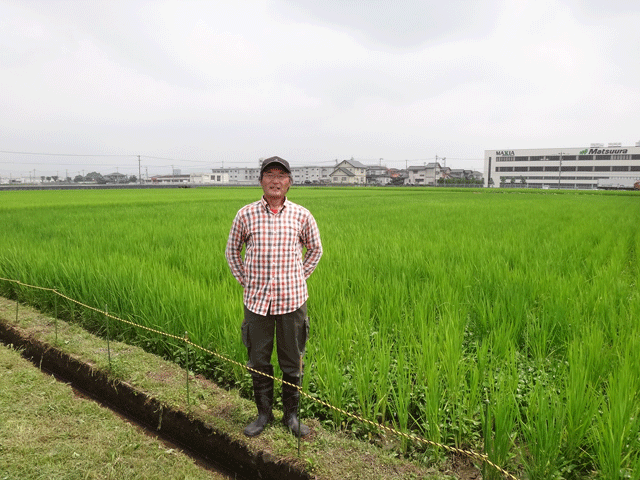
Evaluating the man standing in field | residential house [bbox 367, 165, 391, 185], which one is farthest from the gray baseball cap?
residential house [bbox 367, 165, 391, 185]

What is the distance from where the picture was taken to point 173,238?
21.4 ft

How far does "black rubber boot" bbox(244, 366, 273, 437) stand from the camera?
1882mm

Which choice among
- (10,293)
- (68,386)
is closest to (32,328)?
(68,386)

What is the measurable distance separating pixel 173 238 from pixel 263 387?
16.7 ft

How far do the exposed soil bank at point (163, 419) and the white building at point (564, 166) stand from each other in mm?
63894

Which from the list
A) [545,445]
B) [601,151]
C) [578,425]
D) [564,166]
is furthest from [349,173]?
[545,445]

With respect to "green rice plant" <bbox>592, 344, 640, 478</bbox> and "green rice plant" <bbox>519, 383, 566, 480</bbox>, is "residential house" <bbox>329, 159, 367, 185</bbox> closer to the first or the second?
"green rice plant" <bbox>592, 344, 640, 478</bbox>

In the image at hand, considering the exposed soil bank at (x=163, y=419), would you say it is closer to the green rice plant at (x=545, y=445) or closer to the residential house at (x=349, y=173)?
the green rice plant at (x=545, y=445)

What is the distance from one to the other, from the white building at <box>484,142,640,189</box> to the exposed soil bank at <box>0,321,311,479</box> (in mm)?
63894

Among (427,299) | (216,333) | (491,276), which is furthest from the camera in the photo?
(491,276)

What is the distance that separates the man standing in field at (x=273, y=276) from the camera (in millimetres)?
1746

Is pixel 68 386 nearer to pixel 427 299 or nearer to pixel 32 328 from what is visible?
pixel 32 328

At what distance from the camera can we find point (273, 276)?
1752 millimetres

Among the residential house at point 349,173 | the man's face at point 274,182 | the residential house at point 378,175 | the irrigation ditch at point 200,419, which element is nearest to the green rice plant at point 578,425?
the irrigation ditch at point 200,419
